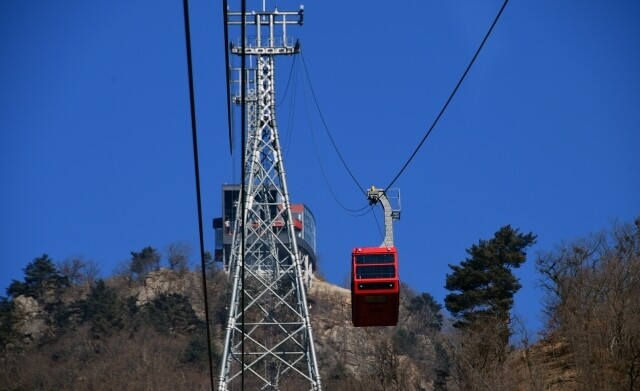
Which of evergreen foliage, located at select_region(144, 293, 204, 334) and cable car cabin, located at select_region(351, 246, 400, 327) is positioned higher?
evergreen foliage, located at select_region(144, 293, 204, 334)

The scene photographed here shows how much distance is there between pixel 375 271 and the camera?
35.6 meters

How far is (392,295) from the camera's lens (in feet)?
117

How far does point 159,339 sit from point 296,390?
19314 mm

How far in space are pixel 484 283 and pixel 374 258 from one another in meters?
23.0

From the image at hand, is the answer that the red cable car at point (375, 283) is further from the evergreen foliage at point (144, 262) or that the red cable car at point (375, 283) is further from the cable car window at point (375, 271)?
the evergreen foliage at point (144, 262)

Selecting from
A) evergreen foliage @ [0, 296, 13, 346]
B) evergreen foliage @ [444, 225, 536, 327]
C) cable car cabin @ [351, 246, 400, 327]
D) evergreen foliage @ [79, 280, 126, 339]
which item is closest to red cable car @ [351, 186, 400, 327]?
cable car cabin @ [351, 246, 400, 327]

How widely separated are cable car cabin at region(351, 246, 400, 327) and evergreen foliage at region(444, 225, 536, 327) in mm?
18907

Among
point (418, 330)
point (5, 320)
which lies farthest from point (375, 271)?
point (5, 320)

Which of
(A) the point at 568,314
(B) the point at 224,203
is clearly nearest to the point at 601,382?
(A) the point at 568,314

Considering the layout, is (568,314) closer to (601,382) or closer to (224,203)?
(601,382)

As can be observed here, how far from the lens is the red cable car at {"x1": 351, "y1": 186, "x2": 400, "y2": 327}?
116ft

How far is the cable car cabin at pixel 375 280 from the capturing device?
3547 centimetres

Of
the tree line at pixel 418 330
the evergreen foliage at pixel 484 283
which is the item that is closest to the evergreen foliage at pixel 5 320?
the tree line at pixel 418 330

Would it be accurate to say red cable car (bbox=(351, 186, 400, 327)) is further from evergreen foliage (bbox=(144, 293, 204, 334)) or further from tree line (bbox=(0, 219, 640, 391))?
evergreen foliage (bbox=(144, 293, 204, 334))
